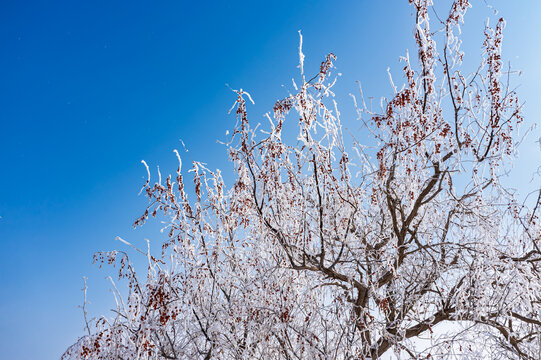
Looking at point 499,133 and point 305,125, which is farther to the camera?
point 499,133

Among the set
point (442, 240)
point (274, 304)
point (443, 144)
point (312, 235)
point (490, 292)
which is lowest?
point (490, 292)

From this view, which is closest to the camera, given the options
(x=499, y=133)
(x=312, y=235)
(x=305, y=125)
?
(x=305, y=125)

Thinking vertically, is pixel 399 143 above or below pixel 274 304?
above

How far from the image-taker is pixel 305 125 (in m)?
3.62

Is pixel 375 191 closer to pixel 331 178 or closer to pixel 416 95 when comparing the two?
pixel 331 178

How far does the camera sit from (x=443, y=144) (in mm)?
4020

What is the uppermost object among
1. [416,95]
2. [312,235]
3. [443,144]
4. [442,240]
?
[416,95]

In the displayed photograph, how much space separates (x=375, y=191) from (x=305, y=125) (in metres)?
1.27

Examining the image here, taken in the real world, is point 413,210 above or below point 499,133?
below

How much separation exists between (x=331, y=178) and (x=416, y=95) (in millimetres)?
1194

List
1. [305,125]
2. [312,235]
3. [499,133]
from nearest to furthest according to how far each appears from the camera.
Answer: [305,125]
[499,133]
[312,235]

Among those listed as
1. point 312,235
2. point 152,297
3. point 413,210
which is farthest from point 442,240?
point 152,297

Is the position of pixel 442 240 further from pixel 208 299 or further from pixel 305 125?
pixel 208 299

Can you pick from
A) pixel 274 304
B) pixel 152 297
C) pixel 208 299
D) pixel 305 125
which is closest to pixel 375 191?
pixel 305 125
